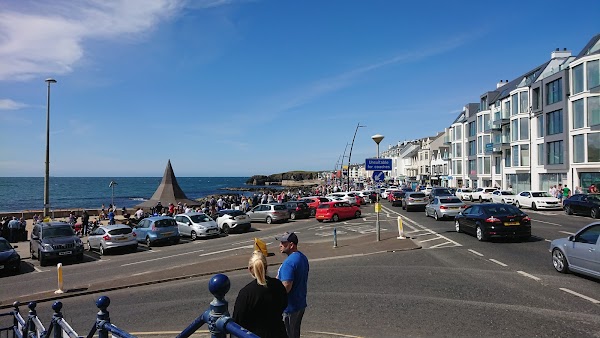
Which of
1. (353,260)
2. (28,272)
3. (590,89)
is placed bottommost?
(28,272)

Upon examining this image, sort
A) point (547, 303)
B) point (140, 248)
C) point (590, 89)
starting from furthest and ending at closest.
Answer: point (590, 89), point (140, 248), point (547, 303)

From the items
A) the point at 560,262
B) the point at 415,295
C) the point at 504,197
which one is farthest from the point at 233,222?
the point at 504,197

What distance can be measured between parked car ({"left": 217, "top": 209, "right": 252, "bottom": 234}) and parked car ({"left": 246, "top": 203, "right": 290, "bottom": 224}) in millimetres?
4424

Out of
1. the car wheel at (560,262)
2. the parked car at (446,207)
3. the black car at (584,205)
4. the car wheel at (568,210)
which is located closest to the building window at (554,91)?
the car wheel at (568,210)

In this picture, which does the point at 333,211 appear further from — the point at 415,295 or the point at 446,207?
the point at 415,295

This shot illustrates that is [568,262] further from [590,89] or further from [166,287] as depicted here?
[590,89]

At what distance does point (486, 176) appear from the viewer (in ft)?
209

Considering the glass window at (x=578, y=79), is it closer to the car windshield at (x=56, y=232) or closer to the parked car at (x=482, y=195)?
the parked car at (x=482, y=195)

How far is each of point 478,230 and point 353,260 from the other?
6339mm

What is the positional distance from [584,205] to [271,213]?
2149cm

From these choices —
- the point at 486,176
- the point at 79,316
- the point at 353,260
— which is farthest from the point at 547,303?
the point at 486,176

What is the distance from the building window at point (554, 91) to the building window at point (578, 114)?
3.04 m

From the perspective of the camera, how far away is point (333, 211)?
3108 centimetres

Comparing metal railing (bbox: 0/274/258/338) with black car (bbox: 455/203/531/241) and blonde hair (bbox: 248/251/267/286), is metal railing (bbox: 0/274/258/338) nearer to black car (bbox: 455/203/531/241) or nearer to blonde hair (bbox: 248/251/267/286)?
blonde hair (bbox: 248/251/267/286)
